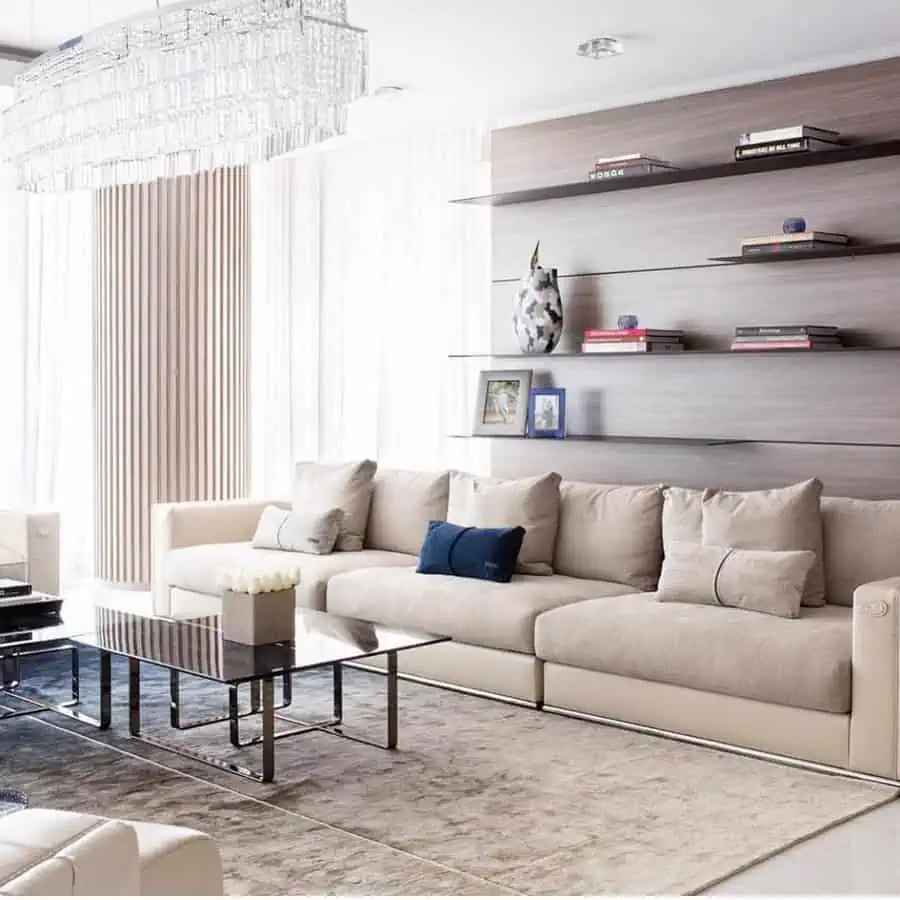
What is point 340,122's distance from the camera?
12.4ft

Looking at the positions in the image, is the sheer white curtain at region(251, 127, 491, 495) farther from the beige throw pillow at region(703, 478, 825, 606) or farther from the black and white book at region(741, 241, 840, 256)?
the beige throw pillow at region(703, 478, 825, 606)

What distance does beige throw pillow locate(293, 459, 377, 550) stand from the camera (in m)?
6.46

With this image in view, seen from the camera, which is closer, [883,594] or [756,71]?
[883,594]

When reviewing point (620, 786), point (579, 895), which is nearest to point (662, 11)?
point (620, 786)

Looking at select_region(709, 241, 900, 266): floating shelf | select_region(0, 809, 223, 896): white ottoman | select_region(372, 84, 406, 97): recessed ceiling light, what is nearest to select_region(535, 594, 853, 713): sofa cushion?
select_region(709, 241, 900, 266): floating shelf

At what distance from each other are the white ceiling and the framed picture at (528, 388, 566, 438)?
52.7 inches

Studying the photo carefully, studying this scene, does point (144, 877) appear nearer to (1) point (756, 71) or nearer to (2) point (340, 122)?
(2) point (340, 122)

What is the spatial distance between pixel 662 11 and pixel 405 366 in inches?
119

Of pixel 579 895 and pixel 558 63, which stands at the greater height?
pixel 558 63

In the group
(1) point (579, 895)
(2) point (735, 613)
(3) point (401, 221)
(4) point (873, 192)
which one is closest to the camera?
(1) point (579, 895)

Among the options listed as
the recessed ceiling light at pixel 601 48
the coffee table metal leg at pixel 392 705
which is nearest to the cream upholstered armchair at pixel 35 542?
the coffee table metal leg at pixel 392 705

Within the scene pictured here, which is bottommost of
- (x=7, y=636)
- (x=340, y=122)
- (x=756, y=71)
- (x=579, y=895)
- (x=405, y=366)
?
(x=579, y=895)

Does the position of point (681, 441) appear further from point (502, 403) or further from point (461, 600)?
point (461, 600)

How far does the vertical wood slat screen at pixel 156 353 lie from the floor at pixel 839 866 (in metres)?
4.84
